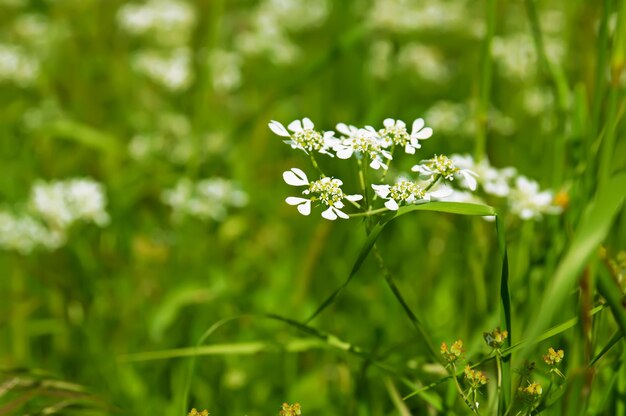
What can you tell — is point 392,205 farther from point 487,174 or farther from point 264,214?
point 264,214

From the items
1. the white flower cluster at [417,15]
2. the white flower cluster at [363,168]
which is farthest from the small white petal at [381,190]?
the white flower cluster at [417,15]

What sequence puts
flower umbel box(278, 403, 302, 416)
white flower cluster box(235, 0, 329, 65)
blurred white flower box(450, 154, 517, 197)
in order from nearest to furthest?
1. flower umbel box(278, 403, 302, 416)
2. blurred white flower box(450, 154, 517, 197)
3. white flower cluster box(235, 0, 329, 65)

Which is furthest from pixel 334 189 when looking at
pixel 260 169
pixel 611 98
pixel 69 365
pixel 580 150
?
pixel 260 169

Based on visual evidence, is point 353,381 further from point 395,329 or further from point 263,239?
point 263,239

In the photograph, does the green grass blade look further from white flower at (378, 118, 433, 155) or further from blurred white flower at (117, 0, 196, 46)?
blurred white flower at (117, 0, 196, 46)

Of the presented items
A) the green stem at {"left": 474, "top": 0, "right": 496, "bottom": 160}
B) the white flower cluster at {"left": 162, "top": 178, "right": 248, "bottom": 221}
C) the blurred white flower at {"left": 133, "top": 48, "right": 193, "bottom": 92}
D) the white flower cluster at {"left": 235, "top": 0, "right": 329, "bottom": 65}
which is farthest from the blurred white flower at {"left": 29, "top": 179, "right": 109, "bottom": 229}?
the white flower cluster at {"left": 235, "top": 0, "right": 329, "bottom": 65}

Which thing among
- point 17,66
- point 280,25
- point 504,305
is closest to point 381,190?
point 504,305

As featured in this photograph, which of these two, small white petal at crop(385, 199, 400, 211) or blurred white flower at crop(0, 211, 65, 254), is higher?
blurred white flower at crop(0, 211, 65, 254)
